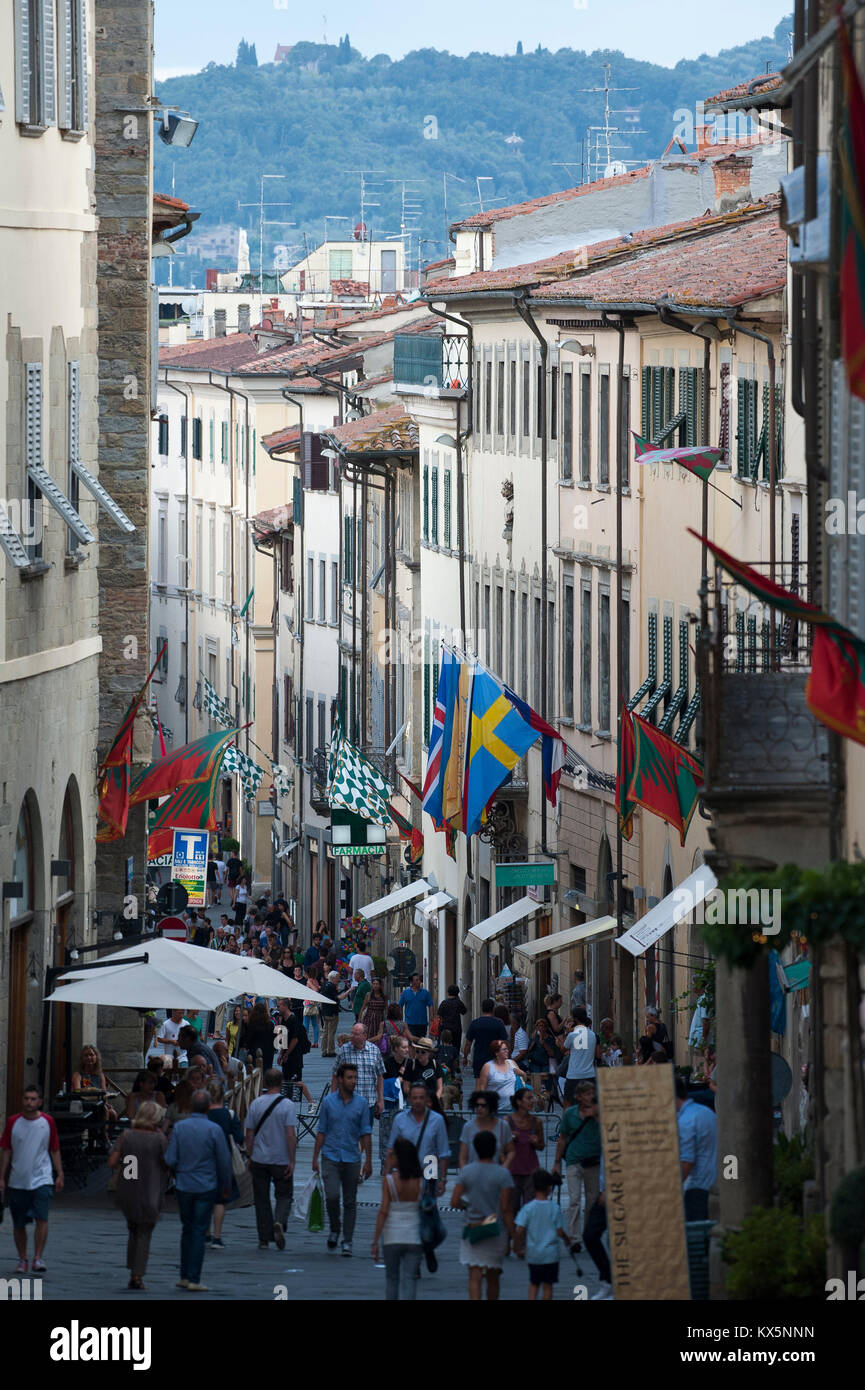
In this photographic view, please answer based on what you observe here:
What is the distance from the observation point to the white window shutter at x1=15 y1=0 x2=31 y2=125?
82.3ft

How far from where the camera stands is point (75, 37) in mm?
27656

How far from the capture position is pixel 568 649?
145 feet

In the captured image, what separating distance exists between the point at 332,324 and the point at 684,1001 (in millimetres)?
44396

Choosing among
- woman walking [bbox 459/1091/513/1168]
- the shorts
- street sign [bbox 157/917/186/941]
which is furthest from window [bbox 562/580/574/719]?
the shorts

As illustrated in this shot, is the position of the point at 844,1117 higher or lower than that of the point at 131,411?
lower

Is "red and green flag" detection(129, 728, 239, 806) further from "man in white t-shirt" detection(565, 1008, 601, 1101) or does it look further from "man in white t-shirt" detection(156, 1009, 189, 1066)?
"man in white t-shirt" detection(565, 1008, 601, 1101)

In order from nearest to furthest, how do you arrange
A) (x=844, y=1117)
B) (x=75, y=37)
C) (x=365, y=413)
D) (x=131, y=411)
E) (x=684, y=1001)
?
(x=844, y=1117) < (x=75, y=37) < (x=131, y=411) < (x=684, y=1001) < (x=365, y=413)

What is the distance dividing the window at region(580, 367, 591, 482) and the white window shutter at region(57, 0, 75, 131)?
648 inches

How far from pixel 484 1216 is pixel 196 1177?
290 cm
